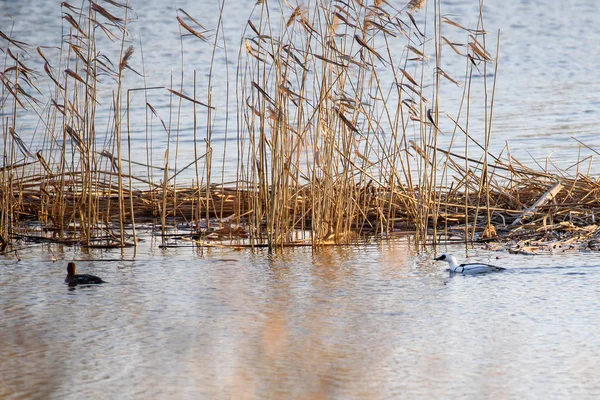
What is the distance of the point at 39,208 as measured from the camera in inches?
297

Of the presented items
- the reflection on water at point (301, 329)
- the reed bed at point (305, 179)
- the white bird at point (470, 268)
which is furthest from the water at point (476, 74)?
the white bird at point (470, 268)

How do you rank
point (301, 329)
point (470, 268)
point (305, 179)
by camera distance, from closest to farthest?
point (301, 329) < point (470, 268) < point (305, 179)

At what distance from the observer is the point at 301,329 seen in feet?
14.3

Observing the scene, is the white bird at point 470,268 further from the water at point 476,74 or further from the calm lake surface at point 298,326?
the water at point 476,74

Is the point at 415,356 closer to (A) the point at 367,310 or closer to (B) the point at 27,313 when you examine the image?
(A) the point at 367,310

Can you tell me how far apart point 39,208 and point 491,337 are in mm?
4353

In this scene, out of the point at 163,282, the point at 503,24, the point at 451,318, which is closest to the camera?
the point at 451,318

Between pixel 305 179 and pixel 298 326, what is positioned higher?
pixel 305 179

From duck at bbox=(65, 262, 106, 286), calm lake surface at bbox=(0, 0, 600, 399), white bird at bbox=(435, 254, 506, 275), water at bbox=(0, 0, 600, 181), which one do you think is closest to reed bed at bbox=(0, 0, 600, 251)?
calm lake surface at bbox=(0, 0, 600, 399)

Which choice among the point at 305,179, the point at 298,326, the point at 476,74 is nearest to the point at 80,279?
the point at 298,326

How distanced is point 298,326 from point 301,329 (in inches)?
2.1

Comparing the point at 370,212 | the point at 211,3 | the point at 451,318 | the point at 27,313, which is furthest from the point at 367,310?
the point at 211,3

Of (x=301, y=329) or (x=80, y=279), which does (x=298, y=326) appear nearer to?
(x=301, y=329)

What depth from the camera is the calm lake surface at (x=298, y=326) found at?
3.57 metres
